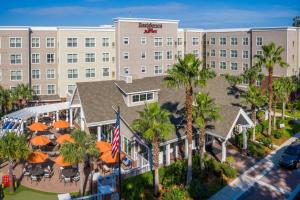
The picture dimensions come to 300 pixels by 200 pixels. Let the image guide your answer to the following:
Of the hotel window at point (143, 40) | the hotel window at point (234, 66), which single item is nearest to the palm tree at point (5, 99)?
the hotel window at point (143, 40)

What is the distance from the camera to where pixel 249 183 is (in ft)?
104

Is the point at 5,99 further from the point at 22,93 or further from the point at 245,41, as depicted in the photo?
the point at 245,41

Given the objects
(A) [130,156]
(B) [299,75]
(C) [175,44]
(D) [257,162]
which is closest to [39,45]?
(C) [175,44]

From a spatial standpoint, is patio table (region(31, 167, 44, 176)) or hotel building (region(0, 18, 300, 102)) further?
hotel building (region(0, 18, 300, 102))

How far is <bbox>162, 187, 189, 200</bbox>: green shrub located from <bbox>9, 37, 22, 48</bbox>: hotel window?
42.7 metres

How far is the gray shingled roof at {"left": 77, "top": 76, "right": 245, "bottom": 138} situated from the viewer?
38.4 metres

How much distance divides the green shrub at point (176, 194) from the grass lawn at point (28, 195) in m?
9.81

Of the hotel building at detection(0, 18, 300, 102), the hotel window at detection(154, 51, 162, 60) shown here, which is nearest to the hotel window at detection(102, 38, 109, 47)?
the hotel building at detection(0, 18, 300, 102)

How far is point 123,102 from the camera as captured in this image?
42.7 metres

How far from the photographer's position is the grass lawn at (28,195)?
30062 mm

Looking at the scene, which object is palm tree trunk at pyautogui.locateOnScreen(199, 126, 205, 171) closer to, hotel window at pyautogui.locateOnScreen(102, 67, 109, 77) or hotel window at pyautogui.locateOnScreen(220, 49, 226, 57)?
hotel window at pyautogui.locateOnScreen(102, 67, 109, 77)

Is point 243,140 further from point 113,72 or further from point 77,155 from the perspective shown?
point 113,72

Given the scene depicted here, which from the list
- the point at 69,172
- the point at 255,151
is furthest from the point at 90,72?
the point at 255,151

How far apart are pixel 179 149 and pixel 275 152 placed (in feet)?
36.7
